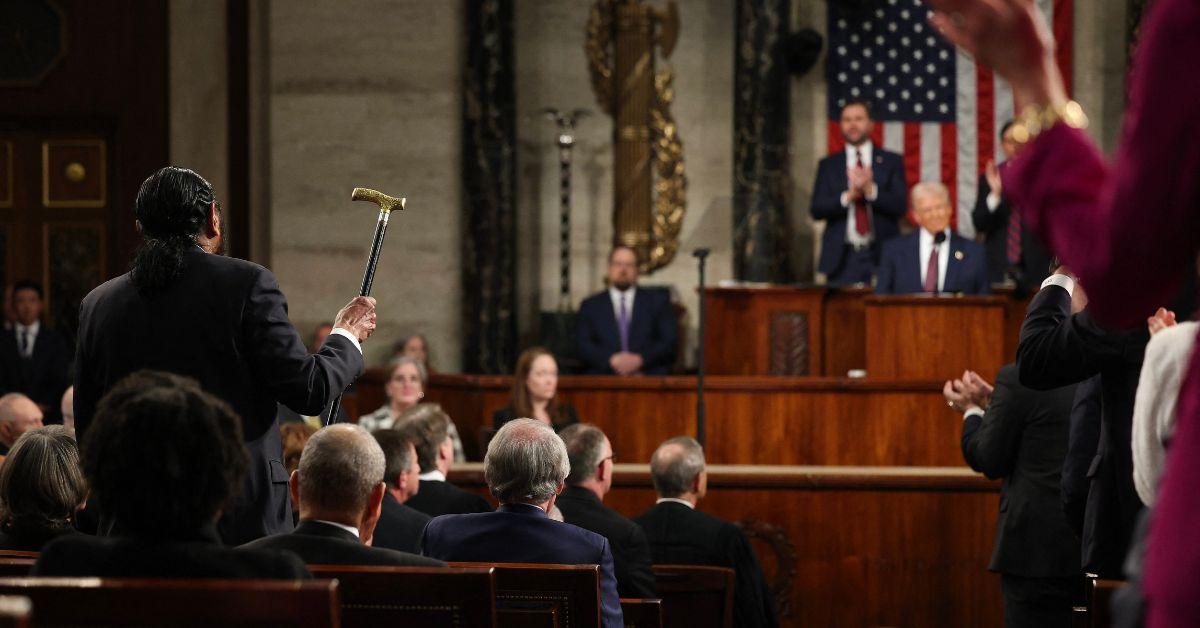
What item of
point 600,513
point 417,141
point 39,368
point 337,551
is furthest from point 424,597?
point 417,141

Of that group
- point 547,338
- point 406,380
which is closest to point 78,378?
point 406,380

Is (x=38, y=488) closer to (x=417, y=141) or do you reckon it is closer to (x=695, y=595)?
(x=695, y=595)

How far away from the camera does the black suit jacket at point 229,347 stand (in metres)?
3.56

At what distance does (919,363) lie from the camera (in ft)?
28.4

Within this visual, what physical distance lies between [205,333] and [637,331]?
699 centimetres

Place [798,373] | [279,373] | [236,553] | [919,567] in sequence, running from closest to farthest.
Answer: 1. [236,553]
2. [279,373]
3. [919,567]
4. [798,373]

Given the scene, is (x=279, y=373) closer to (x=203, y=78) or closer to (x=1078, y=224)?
(x=1078, y=224)

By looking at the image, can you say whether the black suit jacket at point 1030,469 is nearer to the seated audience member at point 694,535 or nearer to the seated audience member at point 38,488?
the seated audience member at point 694,535

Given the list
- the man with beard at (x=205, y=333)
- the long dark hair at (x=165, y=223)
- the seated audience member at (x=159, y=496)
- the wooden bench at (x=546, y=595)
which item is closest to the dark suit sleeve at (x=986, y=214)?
the man with beard at (x=205, y=333)

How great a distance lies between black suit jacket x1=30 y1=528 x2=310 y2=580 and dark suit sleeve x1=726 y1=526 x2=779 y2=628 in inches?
123

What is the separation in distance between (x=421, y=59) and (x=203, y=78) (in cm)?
179

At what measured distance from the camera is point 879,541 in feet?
23.2

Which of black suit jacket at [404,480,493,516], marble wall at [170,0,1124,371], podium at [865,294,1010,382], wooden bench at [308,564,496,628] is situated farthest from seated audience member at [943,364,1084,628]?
marble wall at [170,0,1124,371]

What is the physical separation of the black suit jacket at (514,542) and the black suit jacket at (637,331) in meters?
6.37
